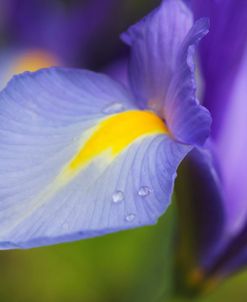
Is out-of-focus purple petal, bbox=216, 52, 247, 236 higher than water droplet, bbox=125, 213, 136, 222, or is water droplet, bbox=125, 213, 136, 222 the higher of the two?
water droplet, bbox=125, 213, 136, 222

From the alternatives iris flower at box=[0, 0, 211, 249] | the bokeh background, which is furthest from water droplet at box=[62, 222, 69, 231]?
the bokeh background

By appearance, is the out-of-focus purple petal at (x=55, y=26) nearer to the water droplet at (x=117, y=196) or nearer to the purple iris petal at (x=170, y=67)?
the purple iris petal at (x=170, y=67)

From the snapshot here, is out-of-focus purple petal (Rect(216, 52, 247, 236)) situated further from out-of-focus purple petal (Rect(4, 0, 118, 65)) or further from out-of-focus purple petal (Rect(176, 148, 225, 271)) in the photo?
out-of-focus purple petal (Rect(4, 0, 118, 65))

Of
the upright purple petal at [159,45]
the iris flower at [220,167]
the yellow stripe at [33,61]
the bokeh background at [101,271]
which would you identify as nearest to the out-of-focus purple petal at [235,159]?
the iris flower at [220,167]

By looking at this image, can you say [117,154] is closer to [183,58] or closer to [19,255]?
[183,58]

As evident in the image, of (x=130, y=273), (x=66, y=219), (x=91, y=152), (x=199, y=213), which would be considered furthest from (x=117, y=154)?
(x=130, y=273)

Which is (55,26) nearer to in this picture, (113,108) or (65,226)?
(113,108)

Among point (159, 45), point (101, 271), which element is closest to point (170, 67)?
point (159, 45)
